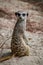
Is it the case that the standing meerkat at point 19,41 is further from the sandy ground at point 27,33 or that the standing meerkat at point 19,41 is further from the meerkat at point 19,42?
the sandy ground at point 27,33

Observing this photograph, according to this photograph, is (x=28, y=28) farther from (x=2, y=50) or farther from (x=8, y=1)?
(x=8, y=1)

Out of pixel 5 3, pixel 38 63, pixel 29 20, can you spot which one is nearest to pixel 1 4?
pixel 5 3

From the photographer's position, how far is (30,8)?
870cm

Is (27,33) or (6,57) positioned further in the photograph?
(27,33)

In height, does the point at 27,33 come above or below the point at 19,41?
below

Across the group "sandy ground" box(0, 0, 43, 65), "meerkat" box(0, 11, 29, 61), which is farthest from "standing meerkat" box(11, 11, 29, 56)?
Answer: "sandy ground" box(0, 0, 43, 65)

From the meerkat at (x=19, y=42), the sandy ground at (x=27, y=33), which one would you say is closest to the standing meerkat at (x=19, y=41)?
the meerkat at (x=19, y=42)

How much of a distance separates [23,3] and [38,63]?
5166mm

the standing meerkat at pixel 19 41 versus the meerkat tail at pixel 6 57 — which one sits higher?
the standing meerkat at pixel 19 41

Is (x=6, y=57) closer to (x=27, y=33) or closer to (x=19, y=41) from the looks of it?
(x=19, y=41)

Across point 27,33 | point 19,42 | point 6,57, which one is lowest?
point 27,33

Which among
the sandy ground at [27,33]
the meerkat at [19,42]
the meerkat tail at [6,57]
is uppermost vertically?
the meerkat at [19,42]

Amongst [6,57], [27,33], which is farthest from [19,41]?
[27,33]

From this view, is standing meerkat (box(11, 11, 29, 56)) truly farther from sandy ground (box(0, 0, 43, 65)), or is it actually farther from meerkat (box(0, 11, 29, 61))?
sandy ground (box(0, 0, 43, 65))
